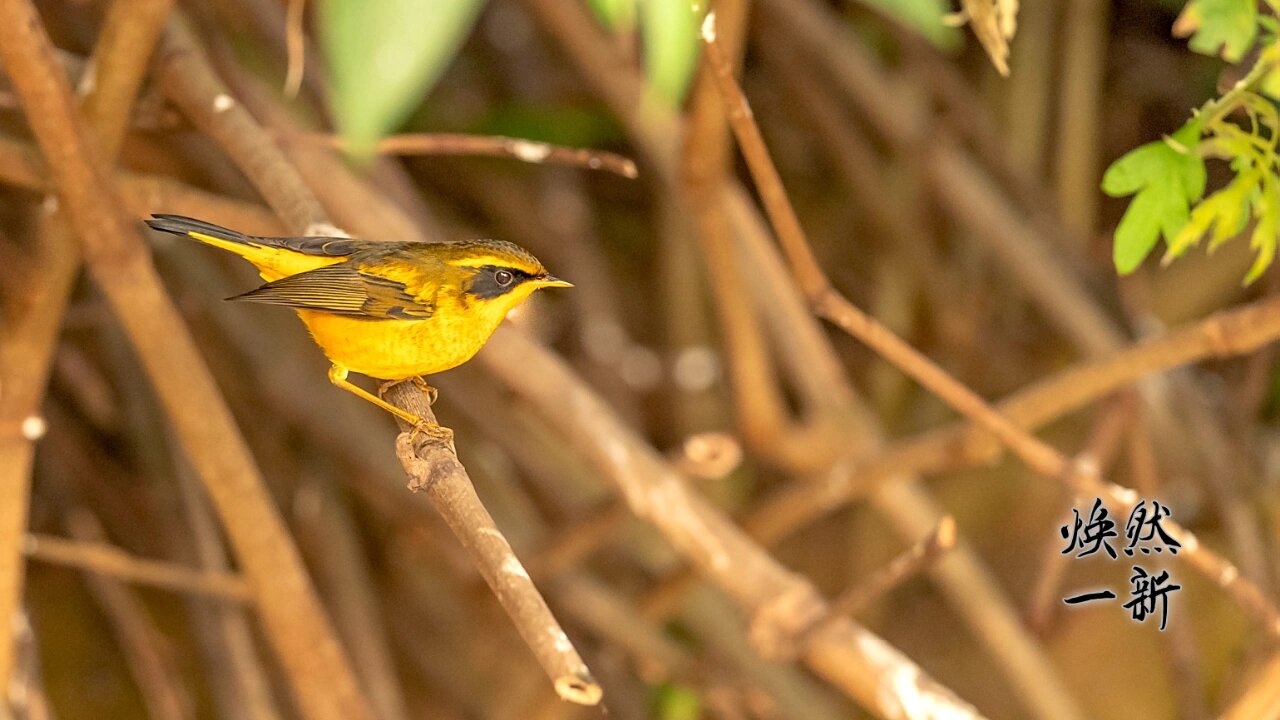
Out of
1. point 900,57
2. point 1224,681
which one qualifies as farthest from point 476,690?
point 900,57

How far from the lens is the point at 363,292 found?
5.63 feet

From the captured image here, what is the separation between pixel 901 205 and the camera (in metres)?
4.10

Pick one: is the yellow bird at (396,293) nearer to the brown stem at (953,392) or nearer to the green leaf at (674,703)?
the brown stem at (953,392)

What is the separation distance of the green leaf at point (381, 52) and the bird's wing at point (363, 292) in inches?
33.1

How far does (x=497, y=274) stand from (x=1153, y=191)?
0.78 metres

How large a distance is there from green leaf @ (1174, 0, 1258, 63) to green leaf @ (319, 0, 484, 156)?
0.84 meters

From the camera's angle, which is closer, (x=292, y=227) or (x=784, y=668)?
(x=292, y=227)

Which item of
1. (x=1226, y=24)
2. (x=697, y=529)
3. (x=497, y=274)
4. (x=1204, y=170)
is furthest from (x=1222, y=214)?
(x=697, y=529)

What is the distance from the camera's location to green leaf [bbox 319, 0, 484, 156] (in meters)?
0.81

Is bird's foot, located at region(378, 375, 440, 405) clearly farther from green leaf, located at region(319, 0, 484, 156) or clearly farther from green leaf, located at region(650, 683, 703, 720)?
green leaf, located at region(650, 683, 703, 720)

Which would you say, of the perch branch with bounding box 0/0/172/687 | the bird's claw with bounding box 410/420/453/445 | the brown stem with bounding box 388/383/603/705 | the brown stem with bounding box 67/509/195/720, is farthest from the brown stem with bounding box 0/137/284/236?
the brown stem with bounding box 67/509/195/720

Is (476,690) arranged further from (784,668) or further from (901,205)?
(901,205)

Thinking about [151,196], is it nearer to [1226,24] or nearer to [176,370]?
[176,370]

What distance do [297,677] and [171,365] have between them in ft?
2.15
